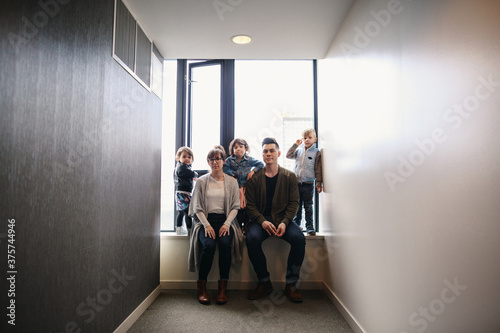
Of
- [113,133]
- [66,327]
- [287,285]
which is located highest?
[113,133]

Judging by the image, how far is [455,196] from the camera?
3.56ft

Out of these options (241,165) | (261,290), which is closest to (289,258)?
(261,290)

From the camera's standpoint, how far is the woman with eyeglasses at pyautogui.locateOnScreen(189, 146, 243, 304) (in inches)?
104

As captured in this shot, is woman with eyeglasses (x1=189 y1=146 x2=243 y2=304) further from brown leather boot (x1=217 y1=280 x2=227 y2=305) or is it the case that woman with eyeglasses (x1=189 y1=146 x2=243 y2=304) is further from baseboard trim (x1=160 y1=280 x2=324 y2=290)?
baseboard trim (x1=160 y1=280 x2=324 y2=290)

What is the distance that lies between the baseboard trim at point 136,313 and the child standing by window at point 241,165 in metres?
Answer: 1.01

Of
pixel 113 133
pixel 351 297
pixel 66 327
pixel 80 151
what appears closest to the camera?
pixel 66 327

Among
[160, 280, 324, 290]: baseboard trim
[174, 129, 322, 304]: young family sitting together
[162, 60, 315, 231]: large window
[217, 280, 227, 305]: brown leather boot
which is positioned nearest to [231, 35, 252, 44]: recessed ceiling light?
[162, 60, 315, 231]: large window

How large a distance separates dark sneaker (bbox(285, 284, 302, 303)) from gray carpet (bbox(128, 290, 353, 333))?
1.6 inches

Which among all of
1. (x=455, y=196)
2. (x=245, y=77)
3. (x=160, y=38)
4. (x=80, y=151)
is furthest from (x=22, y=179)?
(x=245, y=77)

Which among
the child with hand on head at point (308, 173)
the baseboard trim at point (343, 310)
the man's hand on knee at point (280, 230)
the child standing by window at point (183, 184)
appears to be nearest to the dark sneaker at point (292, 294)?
the baseboard trim at point (343, 310)

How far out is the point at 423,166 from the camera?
1285mm

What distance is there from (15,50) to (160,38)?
171cm

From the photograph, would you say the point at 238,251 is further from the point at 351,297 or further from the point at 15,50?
the point at 15,50

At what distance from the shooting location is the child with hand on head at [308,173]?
306cm
